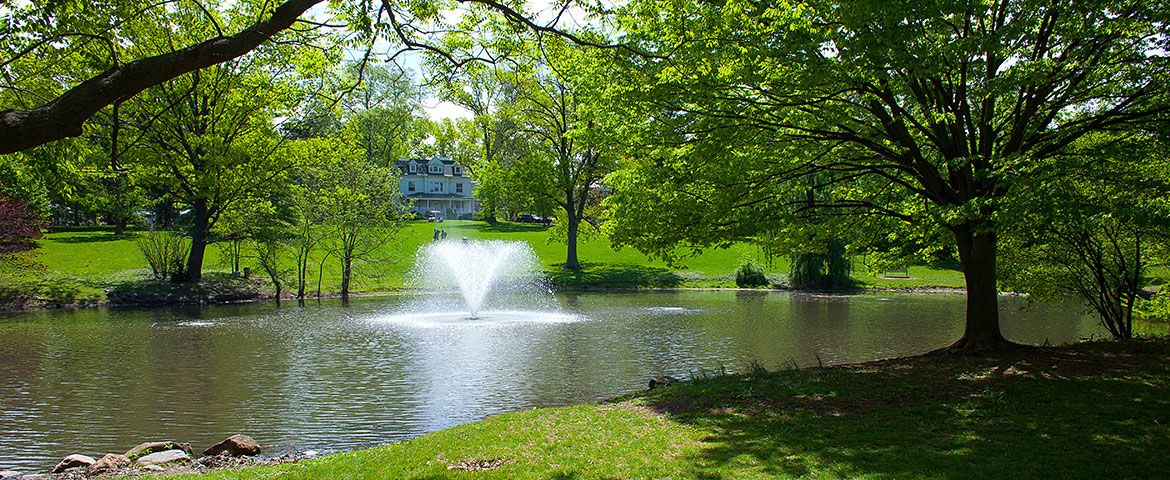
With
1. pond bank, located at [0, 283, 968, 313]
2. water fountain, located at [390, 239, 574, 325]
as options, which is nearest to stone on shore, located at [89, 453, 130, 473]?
water fountain, located at [390, 239, 574, 325]

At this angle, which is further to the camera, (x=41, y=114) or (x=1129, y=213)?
(x=1129, y=213)

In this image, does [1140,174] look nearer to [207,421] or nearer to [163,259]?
[207,421]

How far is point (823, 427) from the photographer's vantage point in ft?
27.4

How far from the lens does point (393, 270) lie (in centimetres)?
4134

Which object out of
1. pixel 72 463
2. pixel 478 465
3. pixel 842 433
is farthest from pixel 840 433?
pixel 72 463

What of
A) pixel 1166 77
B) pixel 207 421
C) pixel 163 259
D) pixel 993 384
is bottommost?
pixel 207 421

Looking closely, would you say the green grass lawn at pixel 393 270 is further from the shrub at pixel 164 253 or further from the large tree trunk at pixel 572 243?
the shrub at pixel 164 253

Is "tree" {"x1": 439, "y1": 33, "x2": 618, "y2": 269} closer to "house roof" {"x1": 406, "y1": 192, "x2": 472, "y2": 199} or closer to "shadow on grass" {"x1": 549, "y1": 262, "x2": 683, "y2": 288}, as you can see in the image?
"shadow on grass" {"x1": 549, "y1": 262, "x2": 683, "y2": 288}

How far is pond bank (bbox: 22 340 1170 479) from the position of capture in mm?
6773

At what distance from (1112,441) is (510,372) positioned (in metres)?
10.0

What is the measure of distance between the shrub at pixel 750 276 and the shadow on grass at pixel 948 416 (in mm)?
27513

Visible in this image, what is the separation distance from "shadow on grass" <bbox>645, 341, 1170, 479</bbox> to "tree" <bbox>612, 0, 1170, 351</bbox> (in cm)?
219

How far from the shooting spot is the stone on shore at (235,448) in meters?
9.14

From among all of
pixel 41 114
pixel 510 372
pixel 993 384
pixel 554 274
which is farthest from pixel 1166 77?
pixel 554 274
